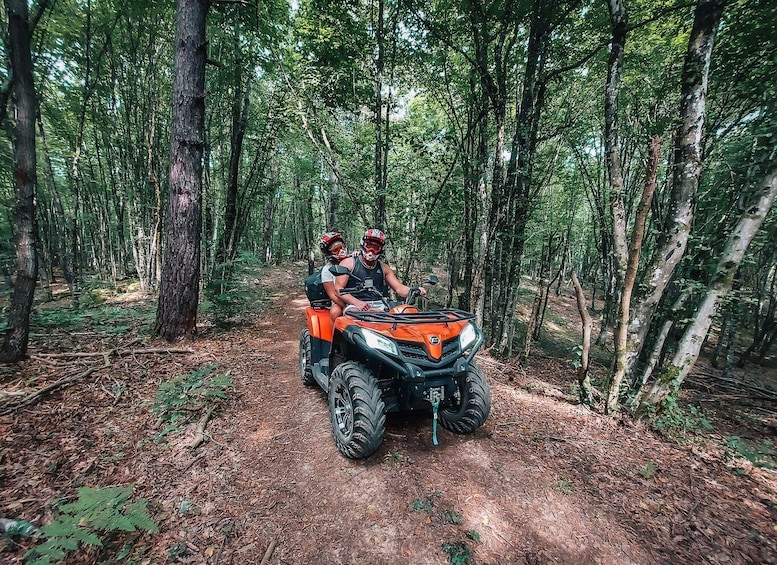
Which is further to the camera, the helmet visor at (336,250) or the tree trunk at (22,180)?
the helmet visor at (336,250)

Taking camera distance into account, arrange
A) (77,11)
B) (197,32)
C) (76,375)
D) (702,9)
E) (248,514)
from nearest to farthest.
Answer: (248,514)
(702,9)
(76,375)
(197,32)
(77,11)

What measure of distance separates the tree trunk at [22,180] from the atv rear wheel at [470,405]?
5.25 metres

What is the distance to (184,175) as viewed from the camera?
5320 millimetres

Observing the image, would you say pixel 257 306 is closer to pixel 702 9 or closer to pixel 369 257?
pixel 369 257

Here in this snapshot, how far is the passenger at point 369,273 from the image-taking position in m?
3.80

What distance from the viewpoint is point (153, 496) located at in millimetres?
2510

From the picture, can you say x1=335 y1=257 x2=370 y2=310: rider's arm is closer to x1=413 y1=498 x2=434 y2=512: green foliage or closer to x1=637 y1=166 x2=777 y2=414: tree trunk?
x1=413 y1=498 x2=434 y2=512: green foliage

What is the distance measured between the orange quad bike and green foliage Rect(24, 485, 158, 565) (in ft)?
4.96

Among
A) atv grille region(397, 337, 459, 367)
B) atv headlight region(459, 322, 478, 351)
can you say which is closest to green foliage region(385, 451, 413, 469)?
atv grille region(397, 337, 459, 367)

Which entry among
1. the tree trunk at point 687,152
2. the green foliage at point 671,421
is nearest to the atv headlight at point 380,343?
the tree trunk at point 687,152

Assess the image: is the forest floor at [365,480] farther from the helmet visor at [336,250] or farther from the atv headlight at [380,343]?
the helmet visor at [336,250]

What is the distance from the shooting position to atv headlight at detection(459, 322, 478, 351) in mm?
2945

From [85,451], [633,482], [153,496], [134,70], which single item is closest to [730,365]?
[633,482]

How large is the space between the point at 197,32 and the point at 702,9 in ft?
22.3
